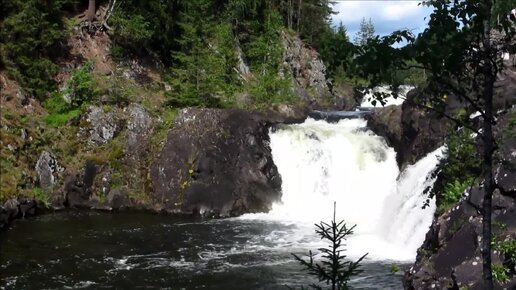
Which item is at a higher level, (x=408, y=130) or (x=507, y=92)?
(x=507, y=92)

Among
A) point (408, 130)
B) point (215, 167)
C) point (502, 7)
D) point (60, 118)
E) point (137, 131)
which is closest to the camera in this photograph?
point (502, 7)

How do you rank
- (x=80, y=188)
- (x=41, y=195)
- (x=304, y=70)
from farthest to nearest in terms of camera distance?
(x=304, y=70) → (x=80, y=188) → (x=41, y=195)

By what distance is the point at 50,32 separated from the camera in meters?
28.9

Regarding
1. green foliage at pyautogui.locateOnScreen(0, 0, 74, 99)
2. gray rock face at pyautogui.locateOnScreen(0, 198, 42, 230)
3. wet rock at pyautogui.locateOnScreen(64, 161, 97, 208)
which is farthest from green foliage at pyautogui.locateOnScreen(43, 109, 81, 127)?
gray rock face at pyautogui.locateOnScreen(0, 198, 42, 230)

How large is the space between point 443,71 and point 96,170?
72.6 ft

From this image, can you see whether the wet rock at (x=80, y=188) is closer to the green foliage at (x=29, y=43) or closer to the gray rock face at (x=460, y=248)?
the green foliage at (x=29, y=43)

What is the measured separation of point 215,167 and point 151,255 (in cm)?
795

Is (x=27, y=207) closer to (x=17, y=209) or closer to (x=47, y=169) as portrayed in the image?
(x=17, y=209)

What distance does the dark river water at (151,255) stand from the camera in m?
15.4

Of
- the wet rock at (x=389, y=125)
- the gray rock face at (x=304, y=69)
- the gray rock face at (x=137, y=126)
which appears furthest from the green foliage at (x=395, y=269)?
the gray rock face at (x=304, y=69)

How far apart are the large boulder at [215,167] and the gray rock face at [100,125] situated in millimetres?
2897

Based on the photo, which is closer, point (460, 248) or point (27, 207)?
point (460, 248)

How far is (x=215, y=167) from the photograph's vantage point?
25312 millimetres

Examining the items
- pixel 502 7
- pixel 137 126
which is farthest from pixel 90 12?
pixel 502 7
